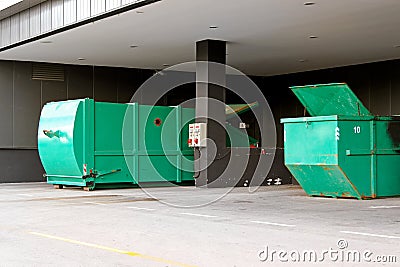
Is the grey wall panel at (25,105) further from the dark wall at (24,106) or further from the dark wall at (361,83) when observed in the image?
the dark wall at (361,83)

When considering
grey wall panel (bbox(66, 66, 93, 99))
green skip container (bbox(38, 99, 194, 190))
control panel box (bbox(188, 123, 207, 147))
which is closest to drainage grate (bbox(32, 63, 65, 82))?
grey wall panel (bbox(66, 66, 93, 99))

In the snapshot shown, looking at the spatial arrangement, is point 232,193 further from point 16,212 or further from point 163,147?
point 16,212

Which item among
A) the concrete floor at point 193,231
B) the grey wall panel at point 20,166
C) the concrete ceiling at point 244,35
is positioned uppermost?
the concrete ceiling at point 244,35

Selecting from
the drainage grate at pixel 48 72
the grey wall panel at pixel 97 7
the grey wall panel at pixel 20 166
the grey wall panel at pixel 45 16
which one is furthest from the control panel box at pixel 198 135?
the drainage grate at pixel 48 72

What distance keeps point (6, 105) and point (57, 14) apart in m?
6.33

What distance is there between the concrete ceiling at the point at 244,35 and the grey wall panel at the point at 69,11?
50 cm

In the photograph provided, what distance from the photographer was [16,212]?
12.3 m

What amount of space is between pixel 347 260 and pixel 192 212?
17.6 ft

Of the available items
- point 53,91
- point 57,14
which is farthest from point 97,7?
point 53,91

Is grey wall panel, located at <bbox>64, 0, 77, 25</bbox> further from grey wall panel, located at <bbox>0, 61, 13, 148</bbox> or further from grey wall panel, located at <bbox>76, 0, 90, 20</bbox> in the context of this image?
grey wall panel, located at <bbox>0, 61, 13, 148</bbox>

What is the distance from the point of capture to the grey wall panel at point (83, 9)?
1634 cm

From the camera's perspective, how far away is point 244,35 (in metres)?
18.6

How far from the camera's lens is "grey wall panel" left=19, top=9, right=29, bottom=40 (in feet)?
63.2

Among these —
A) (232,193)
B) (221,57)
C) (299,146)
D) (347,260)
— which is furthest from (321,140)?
(347,260)
